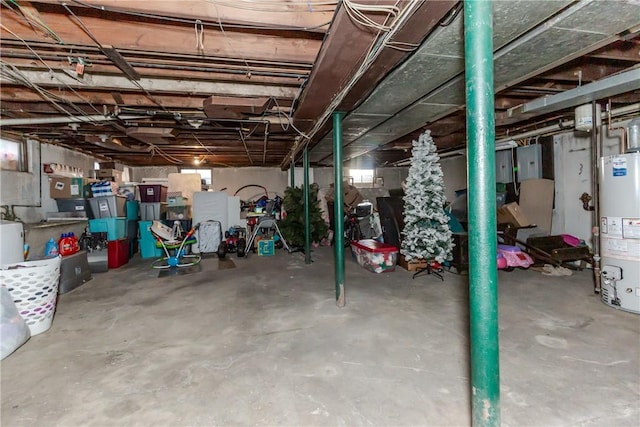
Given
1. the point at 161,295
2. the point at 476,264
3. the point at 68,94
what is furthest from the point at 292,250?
the point at 476,264

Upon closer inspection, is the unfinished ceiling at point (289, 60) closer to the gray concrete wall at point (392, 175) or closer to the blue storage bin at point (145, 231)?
the blue storage bin at point (145, 231)

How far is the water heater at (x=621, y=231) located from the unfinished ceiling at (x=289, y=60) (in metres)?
0.89

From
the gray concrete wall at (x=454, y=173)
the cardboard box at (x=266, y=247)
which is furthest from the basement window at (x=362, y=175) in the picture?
the cardboard box at (x=266, y=247)

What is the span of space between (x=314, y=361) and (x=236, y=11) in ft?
7.95

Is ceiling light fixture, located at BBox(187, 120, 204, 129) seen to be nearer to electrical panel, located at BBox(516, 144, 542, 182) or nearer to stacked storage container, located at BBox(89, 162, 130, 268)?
stacked storage container, located at BBox(89, 162, 130, 268)

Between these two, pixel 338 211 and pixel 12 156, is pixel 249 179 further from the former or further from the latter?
pixel 338 211

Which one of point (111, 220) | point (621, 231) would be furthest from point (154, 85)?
point (621, 231)

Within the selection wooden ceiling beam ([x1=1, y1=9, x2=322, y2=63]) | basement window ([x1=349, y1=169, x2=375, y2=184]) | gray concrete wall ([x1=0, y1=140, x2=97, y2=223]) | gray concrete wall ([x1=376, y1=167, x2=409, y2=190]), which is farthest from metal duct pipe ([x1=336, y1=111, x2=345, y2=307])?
gray concrete wall ([x1=376, y1=167, x2=409, y2=190])

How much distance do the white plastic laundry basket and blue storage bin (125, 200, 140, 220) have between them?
350cm

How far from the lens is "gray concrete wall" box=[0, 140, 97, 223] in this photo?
4375 mm

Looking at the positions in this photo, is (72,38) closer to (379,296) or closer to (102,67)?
(102,67)

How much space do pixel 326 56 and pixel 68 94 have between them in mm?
3167

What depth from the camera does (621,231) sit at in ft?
9.21

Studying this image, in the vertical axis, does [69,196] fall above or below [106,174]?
below
